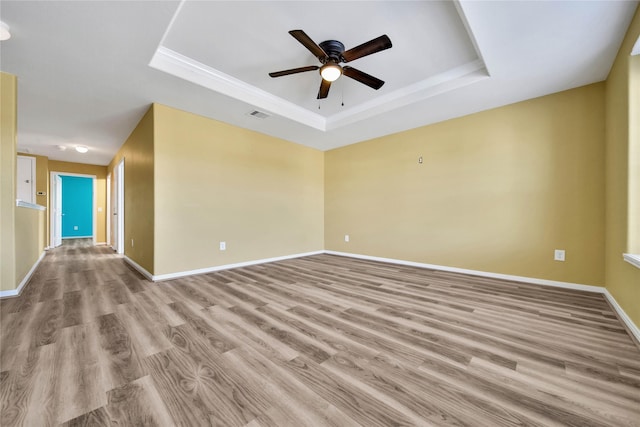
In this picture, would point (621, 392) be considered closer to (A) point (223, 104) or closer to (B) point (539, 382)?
(B) point (539, 382)

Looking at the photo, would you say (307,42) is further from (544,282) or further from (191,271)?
(544,282)

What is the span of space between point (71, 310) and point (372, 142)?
4598 millimetres

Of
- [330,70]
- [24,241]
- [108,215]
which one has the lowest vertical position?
[24,241]

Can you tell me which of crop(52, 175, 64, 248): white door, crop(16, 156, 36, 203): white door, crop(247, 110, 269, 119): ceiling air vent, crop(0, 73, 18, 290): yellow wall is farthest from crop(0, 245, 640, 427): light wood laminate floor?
crop(52, 175, 64, 248): white door

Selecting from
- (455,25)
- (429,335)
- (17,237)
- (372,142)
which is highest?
(455,25)

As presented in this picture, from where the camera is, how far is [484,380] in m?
1.28

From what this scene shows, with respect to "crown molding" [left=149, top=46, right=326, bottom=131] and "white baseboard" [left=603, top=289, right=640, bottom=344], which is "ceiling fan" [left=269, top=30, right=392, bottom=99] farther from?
"white baseboard" [left=603, top=289, right=640, bottom=344]

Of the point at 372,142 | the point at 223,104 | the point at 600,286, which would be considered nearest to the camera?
the point at 600,286

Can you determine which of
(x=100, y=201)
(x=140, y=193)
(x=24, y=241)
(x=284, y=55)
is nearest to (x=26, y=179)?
(x=100, y=201)

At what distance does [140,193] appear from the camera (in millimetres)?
3758

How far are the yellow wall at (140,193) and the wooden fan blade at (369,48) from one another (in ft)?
8.81

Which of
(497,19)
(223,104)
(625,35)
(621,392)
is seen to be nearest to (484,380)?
(621,392)

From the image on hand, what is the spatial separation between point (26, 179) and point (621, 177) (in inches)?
393

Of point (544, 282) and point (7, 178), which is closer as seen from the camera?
point (7, 178)
